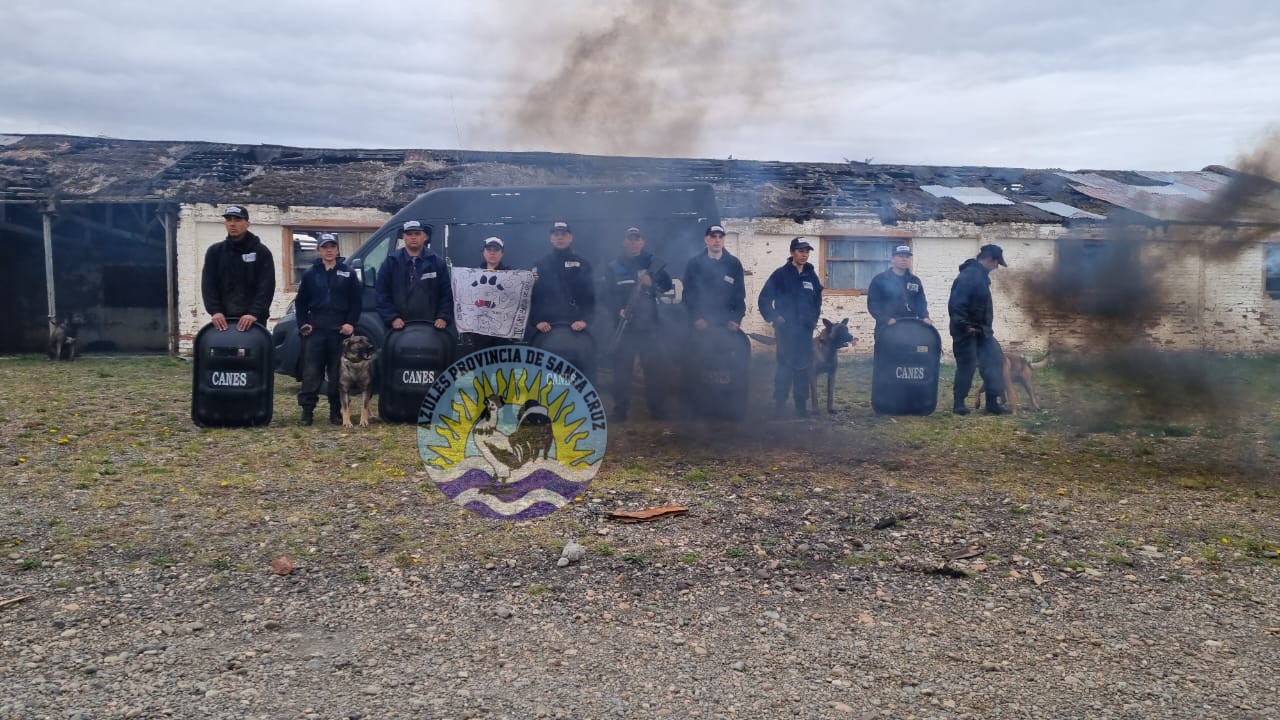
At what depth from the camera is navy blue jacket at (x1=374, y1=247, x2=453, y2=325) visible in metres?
8.26

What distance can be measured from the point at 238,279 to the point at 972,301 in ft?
22.9

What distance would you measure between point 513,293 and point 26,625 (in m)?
5.12

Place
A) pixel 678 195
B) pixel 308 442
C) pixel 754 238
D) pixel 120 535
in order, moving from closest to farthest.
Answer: pixel 120 535 → pixel 308 442 → pixel 678 195 → pixel 754 238

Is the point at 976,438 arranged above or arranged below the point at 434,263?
below

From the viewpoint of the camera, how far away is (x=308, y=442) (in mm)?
7402

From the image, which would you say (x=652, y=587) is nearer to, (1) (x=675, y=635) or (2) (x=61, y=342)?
(1) (x=675, y=635)

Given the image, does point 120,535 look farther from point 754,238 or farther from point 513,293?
point 754,238

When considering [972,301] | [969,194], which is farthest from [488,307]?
[969,194]

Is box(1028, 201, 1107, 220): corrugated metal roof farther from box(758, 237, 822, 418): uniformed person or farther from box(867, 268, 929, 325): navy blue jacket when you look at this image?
box(758, 237, 822, 418): uniformed person

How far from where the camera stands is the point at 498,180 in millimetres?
17766

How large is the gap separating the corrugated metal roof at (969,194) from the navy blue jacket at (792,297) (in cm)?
1063

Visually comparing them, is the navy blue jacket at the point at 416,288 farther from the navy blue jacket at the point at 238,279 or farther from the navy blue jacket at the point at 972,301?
the navy blue jacket at the point at 972,301

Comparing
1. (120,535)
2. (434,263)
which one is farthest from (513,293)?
(120,535)

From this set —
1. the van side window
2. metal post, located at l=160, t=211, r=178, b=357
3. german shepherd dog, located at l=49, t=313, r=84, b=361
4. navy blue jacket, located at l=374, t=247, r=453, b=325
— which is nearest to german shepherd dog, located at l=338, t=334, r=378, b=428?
navy blue jacket, located at l=374, t=247, r=453, b=325
